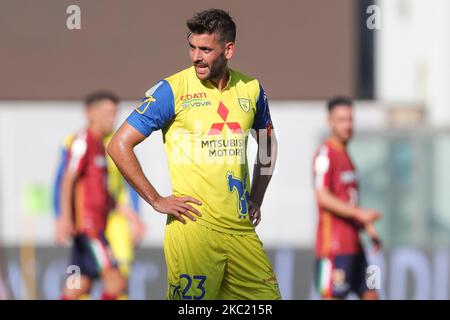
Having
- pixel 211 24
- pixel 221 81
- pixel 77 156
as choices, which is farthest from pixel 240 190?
pixel 77 156

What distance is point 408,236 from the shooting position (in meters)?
12.6

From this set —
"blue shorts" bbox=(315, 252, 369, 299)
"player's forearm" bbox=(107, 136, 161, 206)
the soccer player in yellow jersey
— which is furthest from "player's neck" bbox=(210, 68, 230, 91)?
"blue shorts" bbox=(315, 252, 369, 299)

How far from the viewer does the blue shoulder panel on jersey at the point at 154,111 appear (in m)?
5.52

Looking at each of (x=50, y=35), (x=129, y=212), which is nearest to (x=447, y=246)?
(x=129, y=212)

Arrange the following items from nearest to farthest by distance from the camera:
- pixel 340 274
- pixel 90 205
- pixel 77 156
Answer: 1. pixel 340 274
2. pixel 77 156
3. pixel 90 205

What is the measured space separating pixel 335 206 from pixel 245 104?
3.37 m

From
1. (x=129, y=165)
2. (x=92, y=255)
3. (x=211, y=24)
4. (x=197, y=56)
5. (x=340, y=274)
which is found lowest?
(x=340, y=274)

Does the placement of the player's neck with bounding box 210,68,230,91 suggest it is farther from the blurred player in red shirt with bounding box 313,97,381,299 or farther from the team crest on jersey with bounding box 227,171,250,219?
the blurred player in red shirt with bounding box 313,97,381,299

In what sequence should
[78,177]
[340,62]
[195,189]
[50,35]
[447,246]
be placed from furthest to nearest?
1. [340,62]
2. [50,35]
3. [447,246]
4. [78,177]
5. [195,189]

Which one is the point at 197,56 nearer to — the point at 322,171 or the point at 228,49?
the point at 228,49

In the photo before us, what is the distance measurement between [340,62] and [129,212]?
5.01 metres

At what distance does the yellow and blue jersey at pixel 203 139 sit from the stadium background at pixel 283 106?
5.81 metres

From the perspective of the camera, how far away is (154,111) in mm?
5531

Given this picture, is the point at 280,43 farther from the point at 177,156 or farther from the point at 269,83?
the point at 177,156
